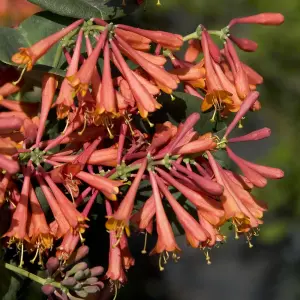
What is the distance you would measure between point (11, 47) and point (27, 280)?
10.8 inches

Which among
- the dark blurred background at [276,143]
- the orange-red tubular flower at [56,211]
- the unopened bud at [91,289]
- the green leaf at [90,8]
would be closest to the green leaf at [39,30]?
the green leaf at [90,8]

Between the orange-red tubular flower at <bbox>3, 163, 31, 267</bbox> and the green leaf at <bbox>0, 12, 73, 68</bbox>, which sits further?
the green leaf at <bbox>0, 12, 73, 68</bbox>

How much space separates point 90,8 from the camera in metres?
0.81

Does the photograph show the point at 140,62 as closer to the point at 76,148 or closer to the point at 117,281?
the point at 76,148

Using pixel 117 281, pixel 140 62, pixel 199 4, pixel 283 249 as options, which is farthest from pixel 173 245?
pixel 283 249

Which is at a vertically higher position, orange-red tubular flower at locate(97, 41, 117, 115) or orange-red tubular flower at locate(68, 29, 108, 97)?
orange-red tubular flower at locate(68, 29, 108, 97)

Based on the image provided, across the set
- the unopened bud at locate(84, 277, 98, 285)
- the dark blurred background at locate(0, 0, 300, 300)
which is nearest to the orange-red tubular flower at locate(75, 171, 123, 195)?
the unopened bud at locate(84, 277, 98, 285)

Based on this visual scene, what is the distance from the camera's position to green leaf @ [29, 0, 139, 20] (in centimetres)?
79

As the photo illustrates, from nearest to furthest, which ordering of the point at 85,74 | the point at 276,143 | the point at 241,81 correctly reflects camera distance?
the point at 85,74 < the point at 241,81 < the point at 276,143

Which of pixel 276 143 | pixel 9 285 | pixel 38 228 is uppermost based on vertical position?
pixel 38 228

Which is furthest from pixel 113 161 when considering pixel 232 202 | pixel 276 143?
pixel 276 143

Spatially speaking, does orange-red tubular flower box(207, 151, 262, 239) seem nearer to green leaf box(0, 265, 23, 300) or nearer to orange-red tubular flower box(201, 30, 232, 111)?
orange-red tubular flower box(201, 30, 232, 111)

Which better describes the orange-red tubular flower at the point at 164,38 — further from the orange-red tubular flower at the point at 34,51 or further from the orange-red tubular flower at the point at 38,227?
the orange-red tubular flower at the point at 38,227

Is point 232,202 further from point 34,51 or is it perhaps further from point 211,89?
point 34,51
